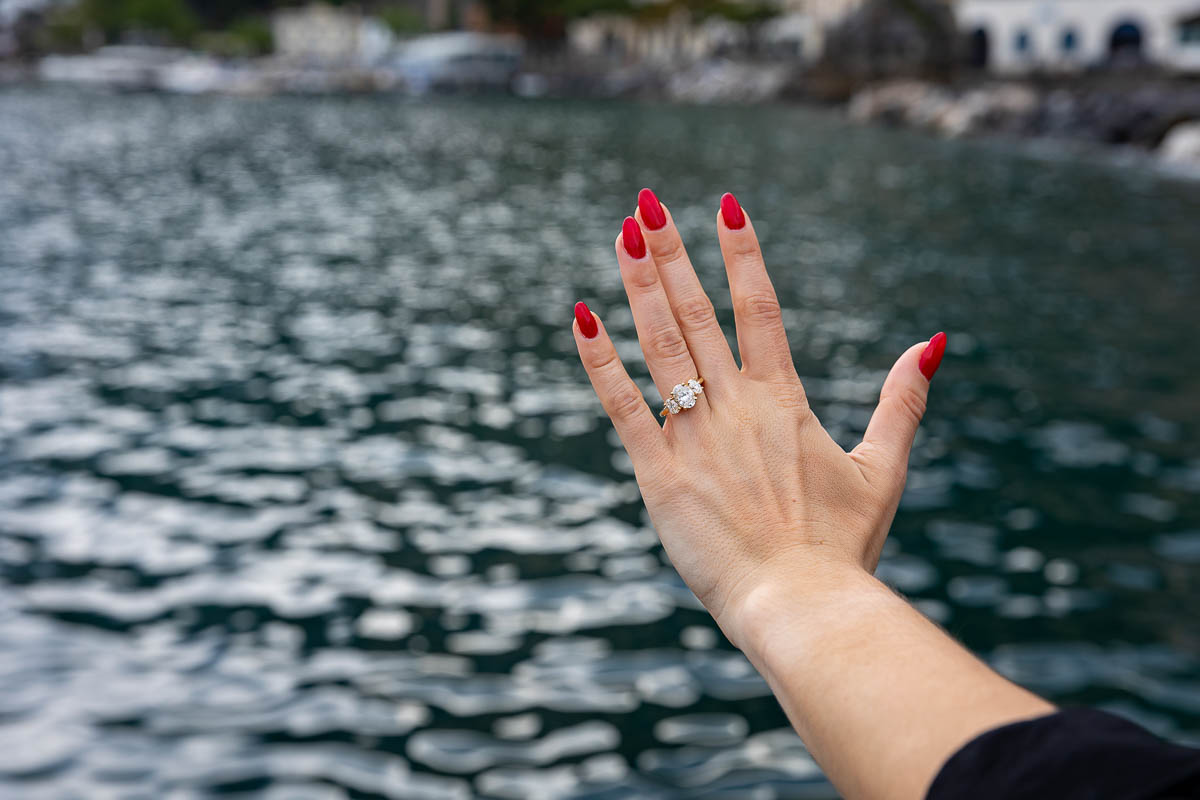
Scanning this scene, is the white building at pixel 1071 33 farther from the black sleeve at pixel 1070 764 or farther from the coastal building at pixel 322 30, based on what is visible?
the coastal building at pixel 322 30

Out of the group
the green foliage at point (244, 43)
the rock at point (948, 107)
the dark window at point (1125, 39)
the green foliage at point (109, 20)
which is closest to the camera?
the rock at point (948, 107)

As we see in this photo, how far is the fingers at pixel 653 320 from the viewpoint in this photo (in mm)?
2156

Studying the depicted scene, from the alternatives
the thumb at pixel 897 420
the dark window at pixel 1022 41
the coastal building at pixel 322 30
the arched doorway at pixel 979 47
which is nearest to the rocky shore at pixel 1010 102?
the arched doorway at pixel 979 47

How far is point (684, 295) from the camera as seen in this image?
7.20ft

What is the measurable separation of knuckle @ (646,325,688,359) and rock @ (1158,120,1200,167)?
1484 inches

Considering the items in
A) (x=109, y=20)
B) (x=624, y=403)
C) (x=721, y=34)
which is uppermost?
(x=109, y=20)

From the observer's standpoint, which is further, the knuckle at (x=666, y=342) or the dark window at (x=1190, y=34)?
the dark window at (x=1190, y=34)

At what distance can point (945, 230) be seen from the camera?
23.9 meters

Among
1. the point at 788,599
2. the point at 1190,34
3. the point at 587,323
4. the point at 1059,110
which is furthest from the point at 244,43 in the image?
the point at 788,599

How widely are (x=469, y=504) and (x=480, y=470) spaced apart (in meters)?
0.84

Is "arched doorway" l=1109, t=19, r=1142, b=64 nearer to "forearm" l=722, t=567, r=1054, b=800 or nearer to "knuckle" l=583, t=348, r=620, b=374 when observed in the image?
"knuckle" l=583, t=348, r=620, b=374

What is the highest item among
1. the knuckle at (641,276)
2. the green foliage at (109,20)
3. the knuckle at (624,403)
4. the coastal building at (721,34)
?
the green foliage at (109,20)

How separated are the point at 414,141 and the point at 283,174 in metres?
14.3

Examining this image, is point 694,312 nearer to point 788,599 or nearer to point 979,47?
point 788,599
